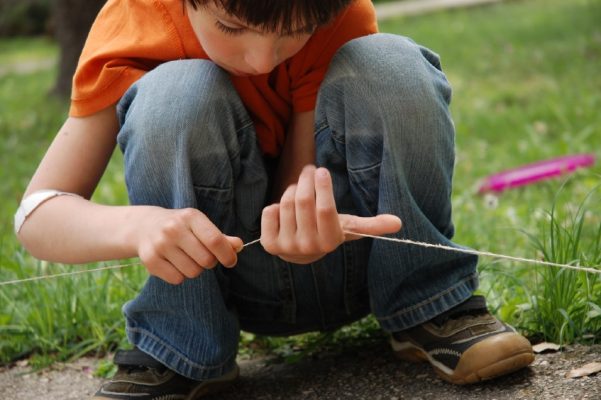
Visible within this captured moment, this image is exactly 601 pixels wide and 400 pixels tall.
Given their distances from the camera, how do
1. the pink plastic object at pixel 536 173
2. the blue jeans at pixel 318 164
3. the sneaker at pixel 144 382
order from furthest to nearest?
the pink plastic object at pixel 536 173
the sneaker at pixel 144 382
the blue jeans at pixel 318 164

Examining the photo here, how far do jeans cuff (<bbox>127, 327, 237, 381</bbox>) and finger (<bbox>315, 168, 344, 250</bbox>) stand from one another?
41 centimetres

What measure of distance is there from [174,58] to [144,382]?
1.80 feet

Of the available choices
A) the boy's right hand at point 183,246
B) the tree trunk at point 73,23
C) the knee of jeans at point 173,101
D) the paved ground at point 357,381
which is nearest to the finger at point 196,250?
the boy's right hand at point 183,246

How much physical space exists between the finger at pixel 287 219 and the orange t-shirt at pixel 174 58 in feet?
1.23

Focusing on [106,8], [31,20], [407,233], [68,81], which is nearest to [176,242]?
[407,233]

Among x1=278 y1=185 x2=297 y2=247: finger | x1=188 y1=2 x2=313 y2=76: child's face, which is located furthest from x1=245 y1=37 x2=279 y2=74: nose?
x1=278 y1=185 x2=297 y2=247: finger

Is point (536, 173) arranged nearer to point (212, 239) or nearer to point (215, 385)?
point (215, 385)

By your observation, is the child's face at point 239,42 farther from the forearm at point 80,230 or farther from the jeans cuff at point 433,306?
the jeans cuff at point 433,306

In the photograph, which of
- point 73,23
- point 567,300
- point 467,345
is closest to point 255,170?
point 467,345

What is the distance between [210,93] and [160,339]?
420 millimetres

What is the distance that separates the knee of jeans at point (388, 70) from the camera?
56.4 inches

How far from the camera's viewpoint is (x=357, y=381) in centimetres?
160

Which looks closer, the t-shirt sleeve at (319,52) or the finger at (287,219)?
the finger at (287,219)

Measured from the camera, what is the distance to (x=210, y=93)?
1.43 metres
